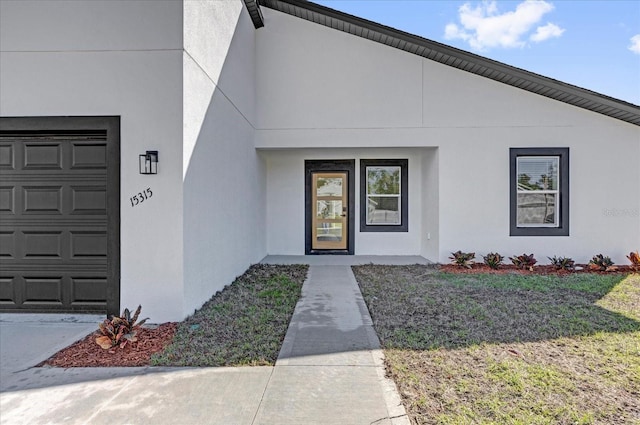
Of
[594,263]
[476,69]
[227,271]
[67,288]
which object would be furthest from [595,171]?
[67,288]

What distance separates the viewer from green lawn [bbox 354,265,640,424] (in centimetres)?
245

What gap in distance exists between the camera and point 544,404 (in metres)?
2.49

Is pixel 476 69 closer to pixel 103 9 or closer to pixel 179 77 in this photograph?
pixel 179 77

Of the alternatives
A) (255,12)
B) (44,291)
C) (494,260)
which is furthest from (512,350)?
(255,12)

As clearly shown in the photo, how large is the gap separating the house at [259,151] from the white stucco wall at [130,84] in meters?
0.02

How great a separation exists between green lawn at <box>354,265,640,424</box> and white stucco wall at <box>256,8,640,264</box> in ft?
6.92

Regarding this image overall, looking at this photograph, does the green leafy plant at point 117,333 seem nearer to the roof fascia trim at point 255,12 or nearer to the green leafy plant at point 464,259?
the green leafy plant at point 464,259

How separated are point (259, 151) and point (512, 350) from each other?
6.72 m

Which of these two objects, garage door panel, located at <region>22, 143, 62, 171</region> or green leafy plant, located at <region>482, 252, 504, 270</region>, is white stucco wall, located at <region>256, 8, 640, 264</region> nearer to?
green leafy plant, located at <region>482, 252, 504, 270</region>

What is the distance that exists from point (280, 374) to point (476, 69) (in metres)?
7.55

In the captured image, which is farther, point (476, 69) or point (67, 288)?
point (476, 69)

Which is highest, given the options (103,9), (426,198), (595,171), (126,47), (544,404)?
(103,9)

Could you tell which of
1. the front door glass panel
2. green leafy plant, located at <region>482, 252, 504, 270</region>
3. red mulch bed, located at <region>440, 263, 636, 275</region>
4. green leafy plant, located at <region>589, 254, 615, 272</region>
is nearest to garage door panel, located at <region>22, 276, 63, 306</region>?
the front door glass panel

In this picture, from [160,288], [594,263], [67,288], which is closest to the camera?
[160,288]
